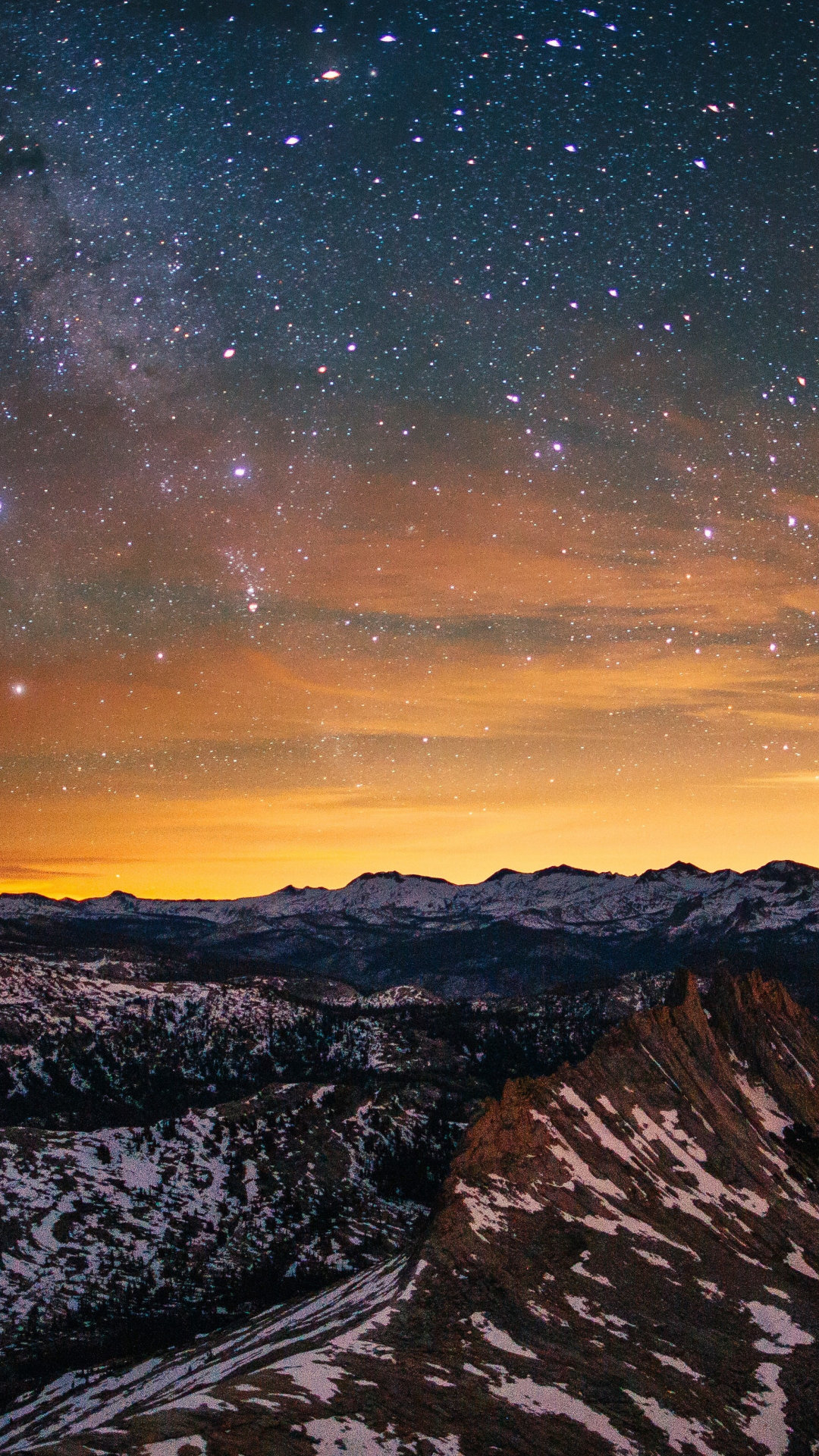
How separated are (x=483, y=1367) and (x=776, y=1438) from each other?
20.4 meters

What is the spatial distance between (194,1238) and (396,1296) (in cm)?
11910

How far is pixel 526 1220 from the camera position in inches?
3750

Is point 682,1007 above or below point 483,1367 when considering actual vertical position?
above

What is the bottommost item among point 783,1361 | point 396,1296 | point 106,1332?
point 106,1332

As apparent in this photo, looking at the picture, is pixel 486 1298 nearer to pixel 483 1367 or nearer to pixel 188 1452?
pixel 483 1367

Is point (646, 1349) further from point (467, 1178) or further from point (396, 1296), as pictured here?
point (467, 1178)

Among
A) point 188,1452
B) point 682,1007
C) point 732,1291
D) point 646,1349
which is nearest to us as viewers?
point 188,1452

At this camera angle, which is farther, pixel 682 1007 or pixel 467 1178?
pixel 682 1007

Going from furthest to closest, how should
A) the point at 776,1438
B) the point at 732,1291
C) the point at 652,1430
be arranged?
the point at 732,1291
the point at 776,1438
the point at 652,1430

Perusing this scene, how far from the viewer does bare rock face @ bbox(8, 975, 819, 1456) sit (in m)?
56.8

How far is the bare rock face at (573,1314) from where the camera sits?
56.8 metres

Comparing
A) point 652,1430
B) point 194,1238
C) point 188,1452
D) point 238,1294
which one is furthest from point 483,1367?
point 194,1238

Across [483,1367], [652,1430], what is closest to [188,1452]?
[483,1367]

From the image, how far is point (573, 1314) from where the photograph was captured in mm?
81062
